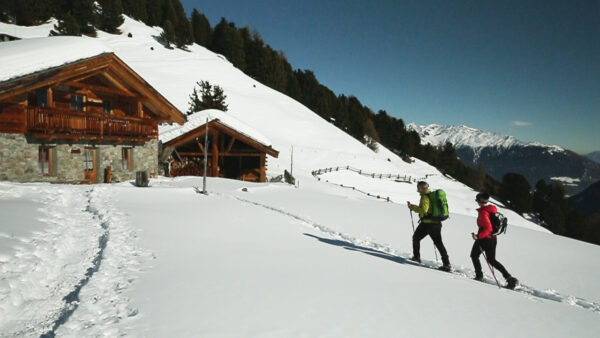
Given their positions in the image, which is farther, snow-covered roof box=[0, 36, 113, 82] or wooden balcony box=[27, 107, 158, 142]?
wooden balcony box=[27, 107, 158, 142]

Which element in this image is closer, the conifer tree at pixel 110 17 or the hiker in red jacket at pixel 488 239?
the hiker in red jacket at pixel 488 239

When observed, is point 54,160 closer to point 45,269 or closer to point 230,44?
point 45,269

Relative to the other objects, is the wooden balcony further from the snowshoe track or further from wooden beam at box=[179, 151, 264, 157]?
the snowshoe track

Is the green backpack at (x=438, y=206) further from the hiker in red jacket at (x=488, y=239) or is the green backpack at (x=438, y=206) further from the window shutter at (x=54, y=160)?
the window shutter at (x=54, y=160)

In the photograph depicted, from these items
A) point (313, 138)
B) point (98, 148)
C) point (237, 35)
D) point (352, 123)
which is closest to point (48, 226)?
point (98, 148)

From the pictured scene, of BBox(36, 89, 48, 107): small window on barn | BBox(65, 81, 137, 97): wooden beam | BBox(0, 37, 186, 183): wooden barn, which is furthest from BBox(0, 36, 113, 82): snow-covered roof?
BBox(36, 89, 48, 107): small window on barn

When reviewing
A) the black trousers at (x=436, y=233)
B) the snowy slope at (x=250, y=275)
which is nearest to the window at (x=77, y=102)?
the snowy slope at (x=250, y=275)

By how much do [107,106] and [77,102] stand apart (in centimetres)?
168

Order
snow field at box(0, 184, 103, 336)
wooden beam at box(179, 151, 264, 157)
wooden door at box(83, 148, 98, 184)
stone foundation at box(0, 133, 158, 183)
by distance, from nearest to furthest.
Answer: snow field at box(0, 184, 103, 336) < stone foundation at box(0, 133, 158, 183) < wooden door at box(83, 148, 98, 184) < wooden beam at box(179, 151, 264, 157)

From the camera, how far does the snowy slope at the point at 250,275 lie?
3.68 meters

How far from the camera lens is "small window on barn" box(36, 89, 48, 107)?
53.0 feet

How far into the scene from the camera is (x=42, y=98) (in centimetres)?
1628

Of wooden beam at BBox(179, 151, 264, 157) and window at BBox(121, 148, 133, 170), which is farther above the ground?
wooden beam at BBox(179, 151, 264, 157)

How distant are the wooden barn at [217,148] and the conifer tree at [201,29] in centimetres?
7237
